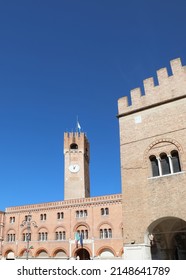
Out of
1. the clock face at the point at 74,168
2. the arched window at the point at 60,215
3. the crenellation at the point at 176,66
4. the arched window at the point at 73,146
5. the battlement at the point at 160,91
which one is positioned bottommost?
the arched window at the point at 60,215

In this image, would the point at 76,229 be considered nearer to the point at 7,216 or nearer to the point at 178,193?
the point at 7,216

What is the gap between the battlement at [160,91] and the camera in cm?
1364

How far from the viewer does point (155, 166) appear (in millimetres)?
13172

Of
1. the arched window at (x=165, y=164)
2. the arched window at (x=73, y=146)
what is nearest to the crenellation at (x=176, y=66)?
the arched window at (x=165, y=164)

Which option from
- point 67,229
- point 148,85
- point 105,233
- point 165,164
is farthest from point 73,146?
point 165,164

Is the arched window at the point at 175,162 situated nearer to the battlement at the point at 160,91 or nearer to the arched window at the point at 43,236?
the battlement at the point at 160,91

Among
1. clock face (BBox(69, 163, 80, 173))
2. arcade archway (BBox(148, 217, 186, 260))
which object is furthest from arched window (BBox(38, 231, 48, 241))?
arcade archway (BBox(148, 217, 186, 260))

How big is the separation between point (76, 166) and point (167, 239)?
A: 3154cm

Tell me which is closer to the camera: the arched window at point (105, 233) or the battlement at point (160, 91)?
the battlement at point (160, 91)

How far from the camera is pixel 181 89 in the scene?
1349 centimetres

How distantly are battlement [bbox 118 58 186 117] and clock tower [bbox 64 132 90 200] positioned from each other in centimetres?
2996

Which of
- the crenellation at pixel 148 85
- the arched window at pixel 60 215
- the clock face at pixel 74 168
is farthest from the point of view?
the clock face at pixel 74 168

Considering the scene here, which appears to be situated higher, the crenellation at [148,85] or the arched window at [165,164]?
the crenellation at [148,85]

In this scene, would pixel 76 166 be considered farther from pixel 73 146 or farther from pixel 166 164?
pixel 166 164
